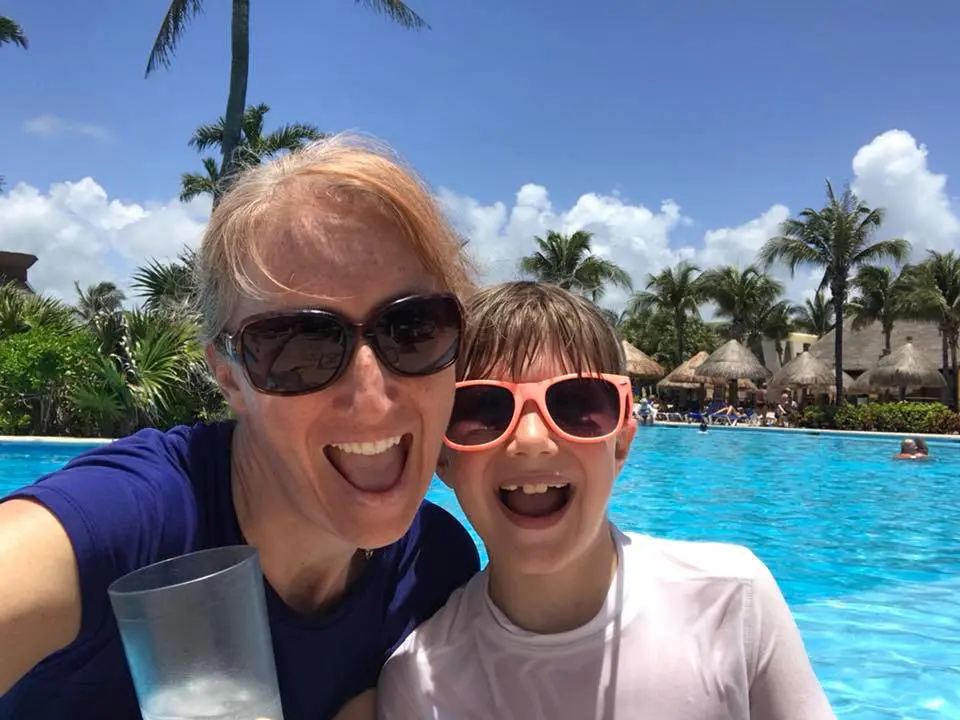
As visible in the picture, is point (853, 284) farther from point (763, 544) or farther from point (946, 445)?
point (763, 544)

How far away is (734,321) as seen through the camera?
43938 mm

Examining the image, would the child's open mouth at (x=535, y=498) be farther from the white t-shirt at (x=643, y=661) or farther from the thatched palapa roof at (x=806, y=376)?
the thatched palapa roof at (x=806, y=376)

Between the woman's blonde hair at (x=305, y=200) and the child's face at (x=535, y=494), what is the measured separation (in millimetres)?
369

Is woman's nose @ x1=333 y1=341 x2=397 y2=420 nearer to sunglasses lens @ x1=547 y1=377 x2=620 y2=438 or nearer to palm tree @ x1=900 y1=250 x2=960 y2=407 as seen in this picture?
sunglasses lens @ x1=547 y1=377 x2=620 y2=438

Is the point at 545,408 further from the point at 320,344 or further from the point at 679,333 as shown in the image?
the point at 679,333

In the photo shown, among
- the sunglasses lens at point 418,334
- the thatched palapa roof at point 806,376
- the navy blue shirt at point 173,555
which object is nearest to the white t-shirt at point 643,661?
the navy blue shirt at point 173,555

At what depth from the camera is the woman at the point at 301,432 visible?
1.30 metres

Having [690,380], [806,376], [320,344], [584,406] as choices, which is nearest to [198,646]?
[320,344]

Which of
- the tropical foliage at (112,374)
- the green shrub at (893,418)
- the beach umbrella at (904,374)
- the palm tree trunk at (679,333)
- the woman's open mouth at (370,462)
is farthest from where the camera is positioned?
the palm tree trunk at (679,333)

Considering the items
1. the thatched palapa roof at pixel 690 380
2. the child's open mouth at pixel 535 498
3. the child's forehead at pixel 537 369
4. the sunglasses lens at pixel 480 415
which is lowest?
the child's open mouth at pixel 535 498

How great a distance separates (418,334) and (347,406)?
0.20 meters

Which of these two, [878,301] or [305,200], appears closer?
[305,200]

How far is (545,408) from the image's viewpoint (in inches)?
63.0

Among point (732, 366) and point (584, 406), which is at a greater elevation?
point (732, 366)
